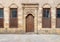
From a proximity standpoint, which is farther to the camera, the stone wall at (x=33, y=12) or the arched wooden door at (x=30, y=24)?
the arched wooden door at (x=30, y=24)

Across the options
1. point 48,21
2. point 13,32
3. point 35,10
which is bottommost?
point 13,32

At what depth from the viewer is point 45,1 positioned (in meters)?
20.0

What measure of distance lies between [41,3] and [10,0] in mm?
3547

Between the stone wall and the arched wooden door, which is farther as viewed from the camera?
the arched wooden door

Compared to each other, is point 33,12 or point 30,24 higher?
point 33,12

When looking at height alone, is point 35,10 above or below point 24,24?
above

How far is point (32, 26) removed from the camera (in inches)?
800

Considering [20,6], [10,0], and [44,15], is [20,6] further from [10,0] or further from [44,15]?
[44,15]

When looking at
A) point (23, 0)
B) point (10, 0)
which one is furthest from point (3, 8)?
point (23, 0)

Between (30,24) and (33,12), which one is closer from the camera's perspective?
(33,12)

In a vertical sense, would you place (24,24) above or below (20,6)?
below

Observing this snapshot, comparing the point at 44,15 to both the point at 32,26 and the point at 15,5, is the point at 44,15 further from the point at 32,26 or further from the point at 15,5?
the point at 15,5

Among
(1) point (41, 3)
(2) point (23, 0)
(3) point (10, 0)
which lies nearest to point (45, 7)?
(1) point (41, 3)

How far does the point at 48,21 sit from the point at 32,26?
1.93 m
